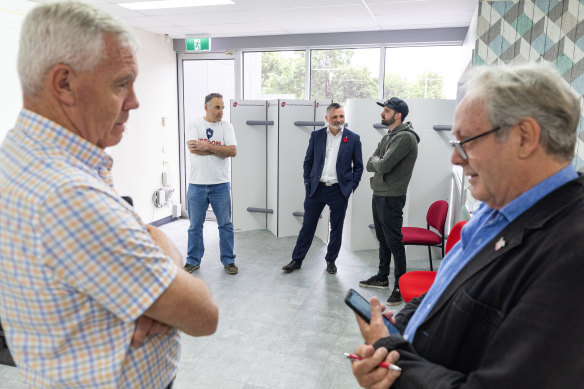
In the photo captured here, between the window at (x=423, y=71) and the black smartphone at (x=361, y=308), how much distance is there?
4.72 metres

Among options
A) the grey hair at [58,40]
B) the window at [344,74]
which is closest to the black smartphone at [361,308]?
the grey hair at [58,40]

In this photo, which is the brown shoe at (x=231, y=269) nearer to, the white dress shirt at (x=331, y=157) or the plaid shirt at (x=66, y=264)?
the white dress shirt at (x=331, y=157)

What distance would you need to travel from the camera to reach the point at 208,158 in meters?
4.23

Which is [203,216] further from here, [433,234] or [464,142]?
[464,142]

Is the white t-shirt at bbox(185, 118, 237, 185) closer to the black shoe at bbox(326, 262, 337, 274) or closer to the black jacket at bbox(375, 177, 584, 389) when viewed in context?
the black shoe at bbox(326, 262, 337, 274)

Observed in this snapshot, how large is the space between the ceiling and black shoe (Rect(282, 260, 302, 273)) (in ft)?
8.64

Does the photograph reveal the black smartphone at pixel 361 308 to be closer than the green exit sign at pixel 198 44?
Yes

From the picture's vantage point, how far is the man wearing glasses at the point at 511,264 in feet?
2.50

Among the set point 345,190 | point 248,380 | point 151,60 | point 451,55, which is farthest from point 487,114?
point 151,60

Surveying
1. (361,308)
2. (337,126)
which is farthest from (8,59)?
(361,308)

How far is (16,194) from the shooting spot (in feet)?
2.62

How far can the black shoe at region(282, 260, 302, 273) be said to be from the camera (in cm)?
430

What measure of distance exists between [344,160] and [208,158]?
4.44ft

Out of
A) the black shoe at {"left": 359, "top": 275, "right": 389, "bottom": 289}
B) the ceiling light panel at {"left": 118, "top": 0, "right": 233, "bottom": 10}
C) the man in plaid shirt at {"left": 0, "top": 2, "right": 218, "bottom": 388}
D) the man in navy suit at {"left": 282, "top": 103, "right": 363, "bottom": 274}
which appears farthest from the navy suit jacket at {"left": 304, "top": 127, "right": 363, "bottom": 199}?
the man in plaid shirt at {"left": 0, "top": 2, "right": 218, "bottom": 388}
